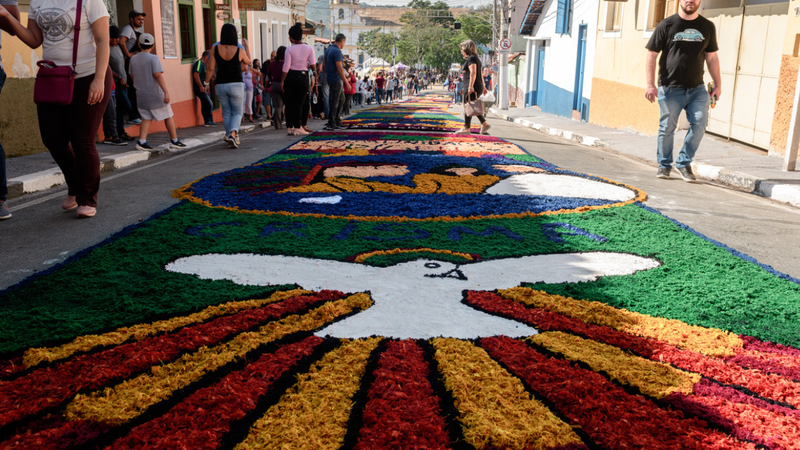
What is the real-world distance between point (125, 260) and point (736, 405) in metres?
3.03

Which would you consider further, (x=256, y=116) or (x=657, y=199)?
(x=256, y=116)

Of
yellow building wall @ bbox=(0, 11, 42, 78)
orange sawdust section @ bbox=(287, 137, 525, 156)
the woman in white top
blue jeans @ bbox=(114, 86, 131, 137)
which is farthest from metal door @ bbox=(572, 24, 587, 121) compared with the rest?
the woman in white top

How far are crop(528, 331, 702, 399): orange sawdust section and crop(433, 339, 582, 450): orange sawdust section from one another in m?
0.31

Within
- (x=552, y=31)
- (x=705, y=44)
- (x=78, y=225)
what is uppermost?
(x=552, y=31)

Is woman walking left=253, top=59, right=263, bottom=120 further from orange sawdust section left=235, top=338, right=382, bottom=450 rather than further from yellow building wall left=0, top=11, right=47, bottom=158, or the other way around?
orange sawdust section left=235, top=338, right=382, bottom=450

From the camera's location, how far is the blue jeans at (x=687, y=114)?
6504 mm

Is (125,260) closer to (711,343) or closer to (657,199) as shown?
(711,343)

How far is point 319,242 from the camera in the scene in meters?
3.96

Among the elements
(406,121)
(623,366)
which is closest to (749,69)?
(406,121)

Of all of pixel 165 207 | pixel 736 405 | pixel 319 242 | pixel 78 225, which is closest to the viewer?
pixel 736 405

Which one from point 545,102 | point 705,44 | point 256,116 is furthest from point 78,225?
point 545,102

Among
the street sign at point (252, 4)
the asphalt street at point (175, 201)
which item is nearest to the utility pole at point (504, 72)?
the street sign at point (252, 4)

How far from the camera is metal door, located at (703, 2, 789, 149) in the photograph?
918cm

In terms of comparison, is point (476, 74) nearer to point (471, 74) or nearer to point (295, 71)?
point (471, 74)
